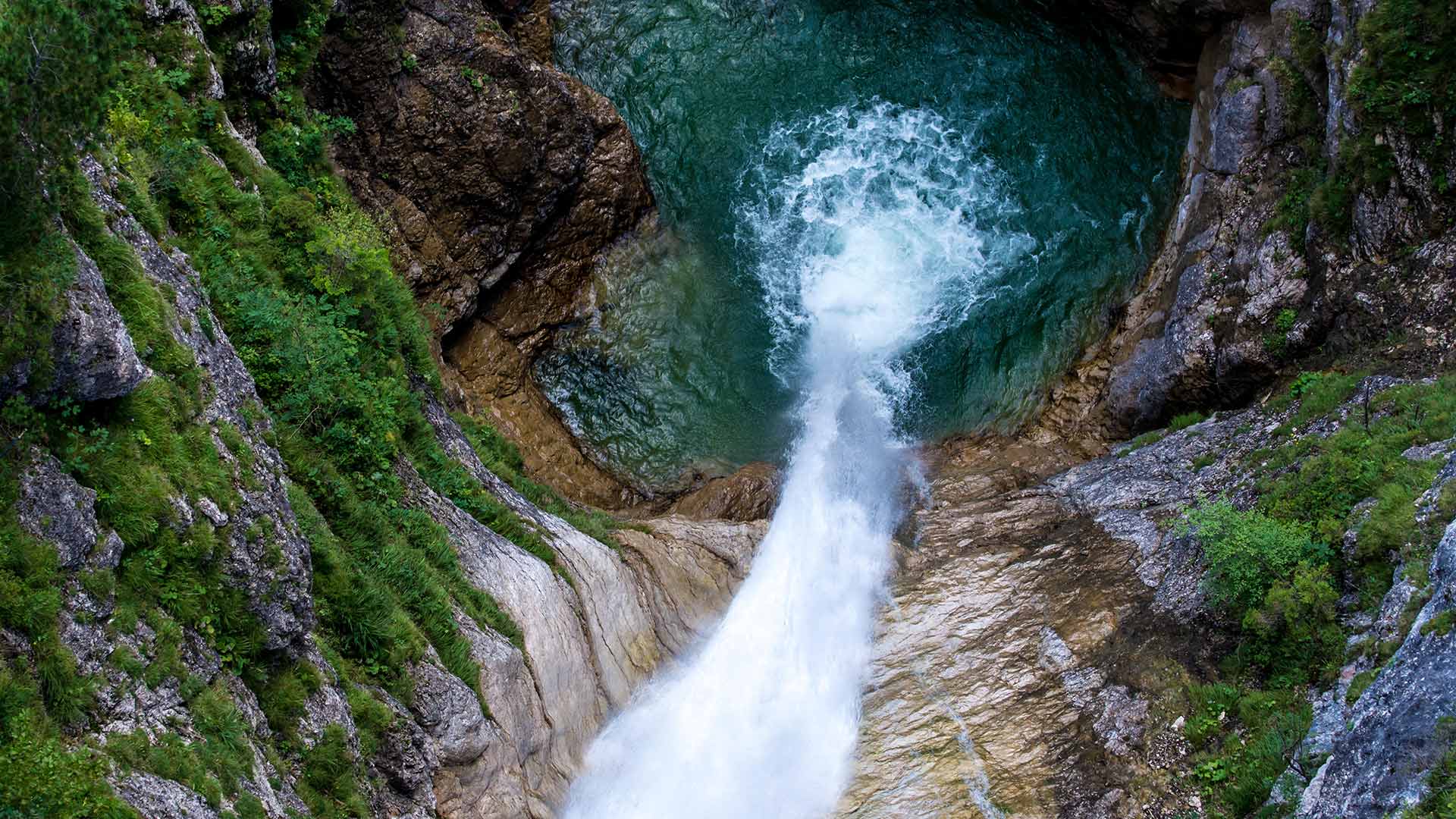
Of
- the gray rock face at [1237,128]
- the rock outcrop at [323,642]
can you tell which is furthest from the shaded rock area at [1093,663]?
the gray rock face at [1237,128]

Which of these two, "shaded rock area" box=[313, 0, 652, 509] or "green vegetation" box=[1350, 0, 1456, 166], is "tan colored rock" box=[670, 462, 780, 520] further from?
"green vegetation" box=[1350, 0, 1456, 166]

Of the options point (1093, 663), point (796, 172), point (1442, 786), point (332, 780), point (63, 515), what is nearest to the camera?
point (63, 515)

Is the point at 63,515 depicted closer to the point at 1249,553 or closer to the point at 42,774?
the point at 42,774

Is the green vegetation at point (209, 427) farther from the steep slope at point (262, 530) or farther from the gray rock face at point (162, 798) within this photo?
the gray rock face at point (162, 798)

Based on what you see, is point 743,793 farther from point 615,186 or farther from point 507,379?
point 615,186

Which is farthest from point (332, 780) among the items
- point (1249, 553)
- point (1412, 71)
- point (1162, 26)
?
point (1162, 26)

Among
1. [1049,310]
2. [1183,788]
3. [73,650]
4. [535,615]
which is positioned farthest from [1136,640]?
[73,650]

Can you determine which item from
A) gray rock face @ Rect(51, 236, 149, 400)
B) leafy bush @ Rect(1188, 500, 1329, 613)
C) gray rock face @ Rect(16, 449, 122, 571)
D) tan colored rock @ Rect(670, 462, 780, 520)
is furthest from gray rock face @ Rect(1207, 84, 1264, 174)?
gray rock face @ Rect(16, 449, 122, 571)
